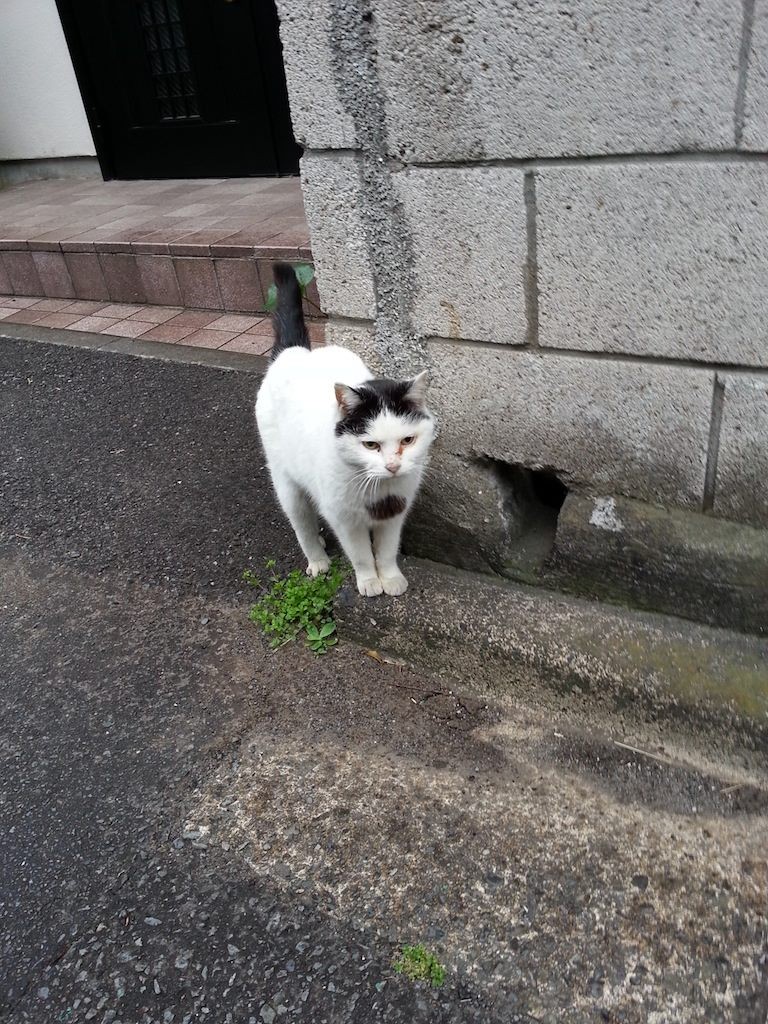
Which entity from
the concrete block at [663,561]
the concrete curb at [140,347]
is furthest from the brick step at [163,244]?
the concrete block at [663,561]

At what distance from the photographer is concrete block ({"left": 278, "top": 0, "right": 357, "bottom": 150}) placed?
2.12 metres

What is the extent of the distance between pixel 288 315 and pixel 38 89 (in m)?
7.08

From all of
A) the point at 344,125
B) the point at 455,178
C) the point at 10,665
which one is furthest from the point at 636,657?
the point at 10,665

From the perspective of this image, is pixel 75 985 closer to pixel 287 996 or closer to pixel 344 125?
pixel 287 996

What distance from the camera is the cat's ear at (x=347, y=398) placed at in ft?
6.64

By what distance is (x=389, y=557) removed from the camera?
8.56 feet

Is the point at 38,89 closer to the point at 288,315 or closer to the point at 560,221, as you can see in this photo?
the point at 288,315

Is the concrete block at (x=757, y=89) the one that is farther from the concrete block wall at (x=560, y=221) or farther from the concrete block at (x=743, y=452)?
the concrete block at (x=743, y=452)

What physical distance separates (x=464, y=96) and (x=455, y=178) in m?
0.20

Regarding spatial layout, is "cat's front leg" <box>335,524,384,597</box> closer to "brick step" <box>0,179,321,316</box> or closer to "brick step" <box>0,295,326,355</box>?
"brick step" <box>0,295,326,355</box>

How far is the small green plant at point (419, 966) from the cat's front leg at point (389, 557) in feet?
3.73

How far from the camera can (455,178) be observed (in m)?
2.14

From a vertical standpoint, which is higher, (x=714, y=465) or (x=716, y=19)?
(x=716, y=19)

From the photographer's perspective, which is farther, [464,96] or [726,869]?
[464,96]
